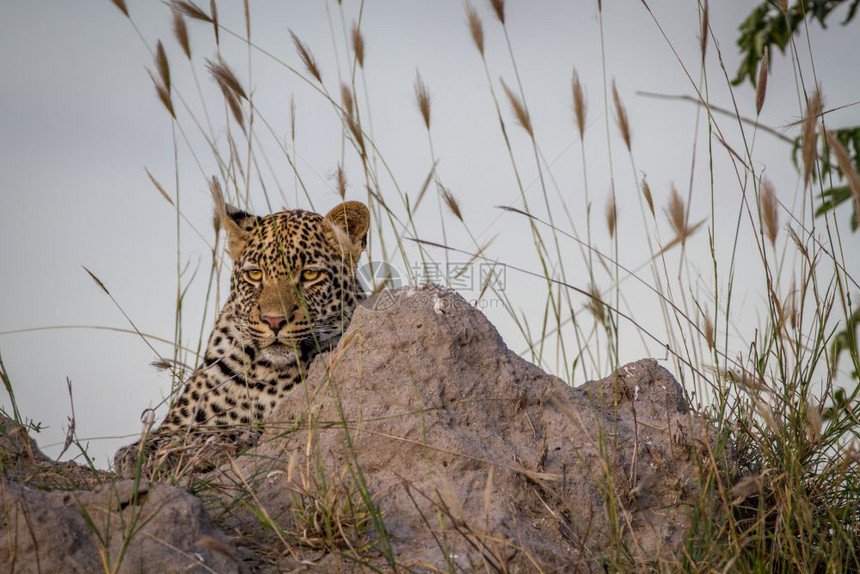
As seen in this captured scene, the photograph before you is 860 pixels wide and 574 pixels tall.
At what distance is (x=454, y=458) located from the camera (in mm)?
3844

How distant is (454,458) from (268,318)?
2.16m

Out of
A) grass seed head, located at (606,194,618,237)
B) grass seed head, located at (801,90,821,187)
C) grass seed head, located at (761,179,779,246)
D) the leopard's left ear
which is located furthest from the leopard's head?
grass seed head, located at (801,90,821,187)

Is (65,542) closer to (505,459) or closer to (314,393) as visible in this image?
(314,393)

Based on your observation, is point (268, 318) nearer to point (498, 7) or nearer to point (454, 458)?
point (454, 458)

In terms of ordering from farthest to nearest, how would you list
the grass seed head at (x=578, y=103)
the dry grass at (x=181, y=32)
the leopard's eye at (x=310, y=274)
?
the leopard's eye at (x=310, y=274) → the dry grass at (x=181, y=32) → the grass seed head at (x=578, y=103)

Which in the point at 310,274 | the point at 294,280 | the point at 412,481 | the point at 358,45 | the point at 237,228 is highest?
the point at 358,45

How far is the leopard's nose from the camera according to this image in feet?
18.2

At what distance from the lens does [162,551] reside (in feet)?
10.4

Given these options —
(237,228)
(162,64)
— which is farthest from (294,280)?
(162,64)

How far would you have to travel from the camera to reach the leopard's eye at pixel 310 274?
594 centimetres

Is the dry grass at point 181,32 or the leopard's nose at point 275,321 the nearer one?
the dry grass at point 181,32

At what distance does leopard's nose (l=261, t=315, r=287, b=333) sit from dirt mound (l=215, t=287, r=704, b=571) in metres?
1.10

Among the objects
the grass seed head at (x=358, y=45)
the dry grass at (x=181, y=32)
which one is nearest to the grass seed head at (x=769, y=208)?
the grass seed head at (x=358, y=45)

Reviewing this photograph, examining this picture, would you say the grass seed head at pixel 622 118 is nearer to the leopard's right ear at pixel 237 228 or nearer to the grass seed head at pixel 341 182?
the grass seed head at pixel 341 182
